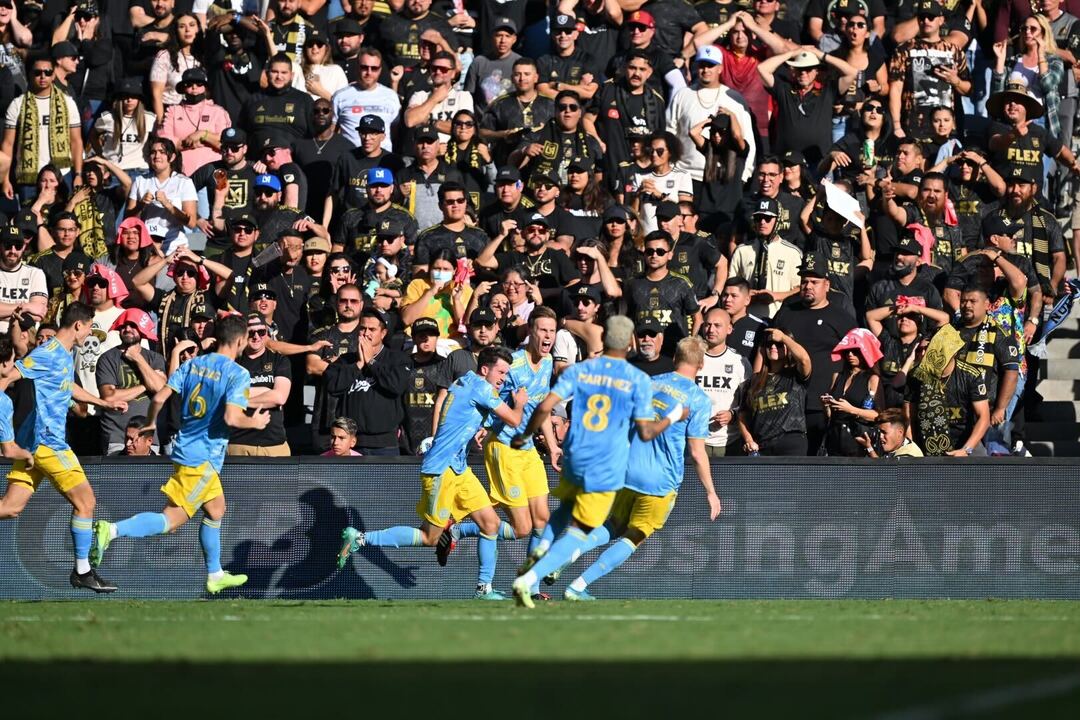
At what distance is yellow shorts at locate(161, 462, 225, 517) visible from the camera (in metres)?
12.9

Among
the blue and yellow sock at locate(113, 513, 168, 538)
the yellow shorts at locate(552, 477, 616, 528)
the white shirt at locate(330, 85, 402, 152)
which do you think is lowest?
the blue and yellow sock at locate(113, 513, 168, 538)

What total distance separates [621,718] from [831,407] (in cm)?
870

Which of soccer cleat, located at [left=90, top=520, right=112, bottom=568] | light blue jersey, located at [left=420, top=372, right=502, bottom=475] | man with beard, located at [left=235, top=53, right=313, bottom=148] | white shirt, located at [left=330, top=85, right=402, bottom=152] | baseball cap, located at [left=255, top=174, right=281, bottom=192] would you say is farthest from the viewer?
white shirt, located at [left=330, top=85, right=402, bottom=152]

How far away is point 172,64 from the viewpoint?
19000 mm

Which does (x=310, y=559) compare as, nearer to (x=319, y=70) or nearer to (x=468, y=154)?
(x=468, y=154)

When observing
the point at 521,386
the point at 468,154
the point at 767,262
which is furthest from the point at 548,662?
the point at 468,154

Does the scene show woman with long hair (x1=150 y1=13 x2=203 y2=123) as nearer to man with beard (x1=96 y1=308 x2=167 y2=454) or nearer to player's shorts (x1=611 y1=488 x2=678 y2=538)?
man with beard (x1=96 y1=308 x2=167 y2=454)

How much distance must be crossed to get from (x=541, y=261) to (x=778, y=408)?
120 inches

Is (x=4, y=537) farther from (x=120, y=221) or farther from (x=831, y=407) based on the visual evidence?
(x=831, y=407)

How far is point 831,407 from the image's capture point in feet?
48.8

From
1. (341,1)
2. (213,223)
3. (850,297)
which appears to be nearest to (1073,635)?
(850,297)

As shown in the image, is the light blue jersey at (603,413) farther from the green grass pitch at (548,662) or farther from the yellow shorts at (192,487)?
the yellow shorts at (192,487)

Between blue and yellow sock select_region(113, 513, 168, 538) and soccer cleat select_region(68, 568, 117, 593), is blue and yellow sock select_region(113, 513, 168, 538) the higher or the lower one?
the higher one

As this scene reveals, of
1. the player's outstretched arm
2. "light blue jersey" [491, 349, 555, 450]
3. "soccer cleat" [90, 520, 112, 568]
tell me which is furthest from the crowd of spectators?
"soccer cleat" [90, 520, 112, 568]
